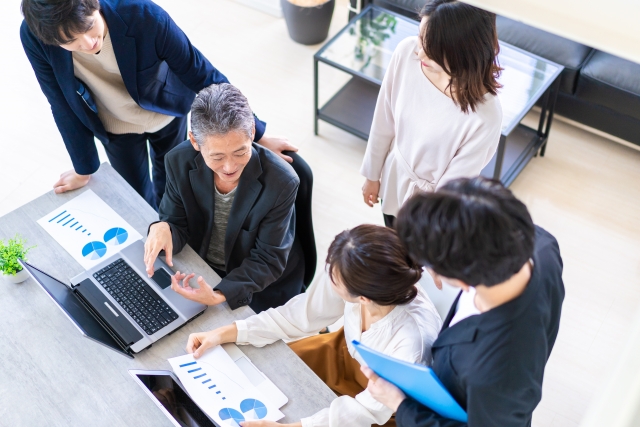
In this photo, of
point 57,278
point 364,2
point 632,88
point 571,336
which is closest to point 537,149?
point 632,88

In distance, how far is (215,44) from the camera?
4.05 m

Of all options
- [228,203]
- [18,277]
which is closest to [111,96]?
[228,203]

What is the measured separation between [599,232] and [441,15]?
74.8 inches

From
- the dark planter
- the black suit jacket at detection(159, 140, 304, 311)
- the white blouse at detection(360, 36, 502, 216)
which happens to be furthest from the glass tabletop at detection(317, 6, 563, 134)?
the black suit jacket at detection(159, 140, 304, 311)

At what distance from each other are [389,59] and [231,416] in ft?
7.46

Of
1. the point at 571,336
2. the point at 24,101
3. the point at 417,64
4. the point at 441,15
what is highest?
the point at 441,15

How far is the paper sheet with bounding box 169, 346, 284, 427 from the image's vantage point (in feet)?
5.42

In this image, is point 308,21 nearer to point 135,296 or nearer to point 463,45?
point 463,45

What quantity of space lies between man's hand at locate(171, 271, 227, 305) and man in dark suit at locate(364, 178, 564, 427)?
1.86 ft

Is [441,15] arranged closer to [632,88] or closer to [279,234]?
[279,234]

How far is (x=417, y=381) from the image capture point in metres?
1.33

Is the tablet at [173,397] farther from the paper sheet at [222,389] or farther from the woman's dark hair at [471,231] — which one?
the woman's dark hair at [471,231]

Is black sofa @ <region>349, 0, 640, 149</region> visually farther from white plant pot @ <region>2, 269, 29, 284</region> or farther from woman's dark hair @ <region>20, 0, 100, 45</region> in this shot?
white plant pot @ <region>2, 269, 29, 284</region>

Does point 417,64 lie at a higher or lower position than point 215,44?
higher
